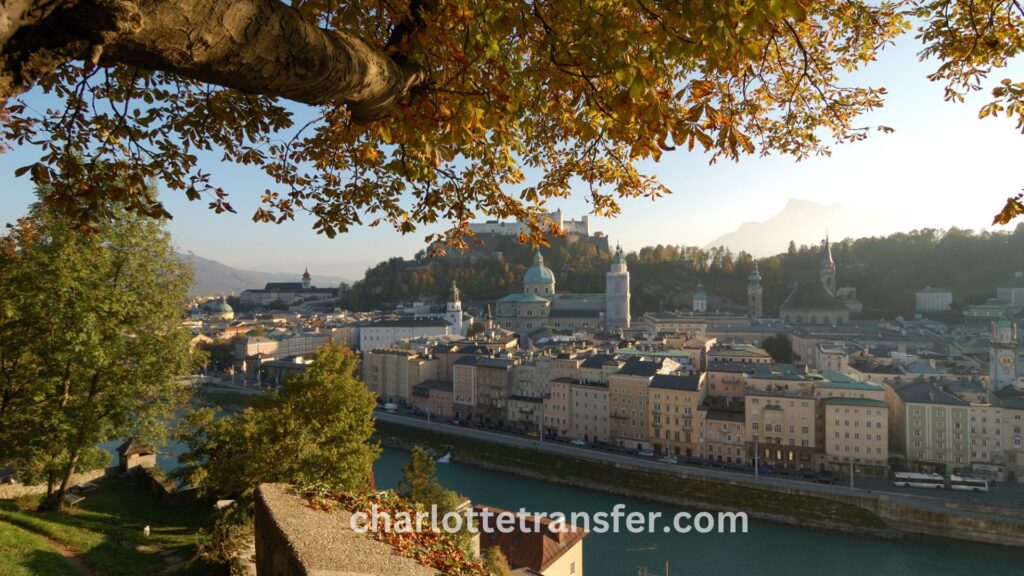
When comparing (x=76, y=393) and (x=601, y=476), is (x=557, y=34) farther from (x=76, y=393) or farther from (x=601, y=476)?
(x=601, y=476)

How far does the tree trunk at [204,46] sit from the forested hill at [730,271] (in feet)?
163

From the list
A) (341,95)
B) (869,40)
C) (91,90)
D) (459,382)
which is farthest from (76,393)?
(459,382)

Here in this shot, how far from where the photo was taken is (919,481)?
57.8 ft

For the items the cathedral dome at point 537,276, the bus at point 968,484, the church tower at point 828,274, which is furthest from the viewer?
the cathedral dome at point 537,276

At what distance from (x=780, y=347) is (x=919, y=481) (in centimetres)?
1755

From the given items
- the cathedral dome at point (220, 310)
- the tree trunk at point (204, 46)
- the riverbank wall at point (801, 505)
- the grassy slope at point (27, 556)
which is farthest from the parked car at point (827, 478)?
the cathedral dome at point (220, 310)

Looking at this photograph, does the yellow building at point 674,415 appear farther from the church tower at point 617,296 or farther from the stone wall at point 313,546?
the church tower at point 617,296

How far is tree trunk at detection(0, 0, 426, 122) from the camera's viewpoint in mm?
886

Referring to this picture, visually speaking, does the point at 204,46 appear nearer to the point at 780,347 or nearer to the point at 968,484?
the point at 968,484

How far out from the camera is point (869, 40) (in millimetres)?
3014

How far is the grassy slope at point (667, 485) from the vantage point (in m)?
16.3

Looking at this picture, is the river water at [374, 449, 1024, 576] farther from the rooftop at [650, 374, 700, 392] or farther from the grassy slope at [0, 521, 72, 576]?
the grassy slope at [0, 521, 72, 576]

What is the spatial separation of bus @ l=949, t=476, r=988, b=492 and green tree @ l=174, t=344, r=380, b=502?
18.8 metres

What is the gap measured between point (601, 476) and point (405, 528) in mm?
16954
